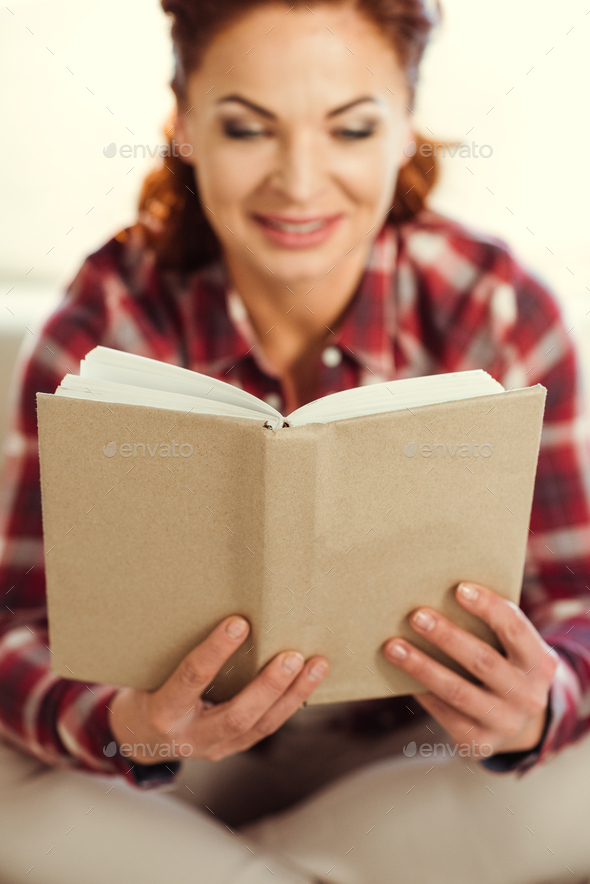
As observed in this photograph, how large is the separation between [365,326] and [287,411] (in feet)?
0.52

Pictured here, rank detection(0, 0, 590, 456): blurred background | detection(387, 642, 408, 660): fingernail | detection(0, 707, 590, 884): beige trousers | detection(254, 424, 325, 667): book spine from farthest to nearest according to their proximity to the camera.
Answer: detection(0, 0, 590, 456): blurred background < detection(0, 707, 590, 884): beige trousers < detection(387, 642, 408, 660): fingernail < detection(254, 424, 325, 667): book spine

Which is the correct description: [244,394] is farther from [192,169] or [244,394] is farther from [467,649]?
[192,169]

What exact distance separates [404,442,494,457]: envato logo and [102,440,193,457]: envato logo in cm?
17

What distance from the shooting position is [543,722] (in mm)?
724

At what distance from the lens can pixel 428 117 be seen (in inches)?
49.4

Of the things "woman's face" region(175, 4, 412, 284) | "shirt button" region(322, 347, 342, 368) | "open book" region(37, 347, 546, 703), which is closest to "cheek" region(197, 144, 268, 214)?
"woman's face" region(175, 4, 412, 284)

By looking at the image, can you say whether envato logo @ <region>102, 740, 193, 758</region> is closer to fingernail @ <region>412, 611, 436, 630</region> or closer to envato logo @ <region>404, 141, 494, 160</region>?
fingernail @ <region>412, 611, 436, 630</region>

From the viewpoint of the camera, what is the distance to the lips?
2.81 ft

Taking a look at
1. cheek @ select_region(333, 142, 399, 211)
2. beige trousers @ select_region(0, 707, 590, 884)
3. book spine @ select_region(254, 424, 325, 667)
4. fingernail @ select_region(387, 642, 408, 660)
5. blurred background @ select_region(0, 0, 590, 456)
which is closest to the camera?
book spine @ select_region(254, 424, 325, 667)

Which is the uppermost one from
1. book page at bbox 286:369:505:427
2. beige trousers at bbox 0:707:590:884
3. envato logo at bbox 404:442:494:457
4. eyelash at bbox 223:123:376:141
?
eyelash at bbox 223:123:376:141

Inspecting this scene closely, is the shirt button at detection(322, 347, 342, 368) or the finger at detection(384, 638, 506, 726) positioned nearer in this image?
the finger at detection(384, 638, 506, 726)

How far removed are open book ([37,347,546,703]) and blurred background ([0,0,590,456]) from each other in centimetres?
69

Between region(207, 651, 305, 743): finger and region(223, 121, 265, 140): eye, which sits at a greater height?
region(223, 121, 265, 140): eye

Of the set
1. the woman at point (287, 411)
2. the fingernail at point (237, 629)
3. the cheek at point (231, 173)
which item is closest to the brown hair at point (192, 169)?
the woman at point (287, 411)
